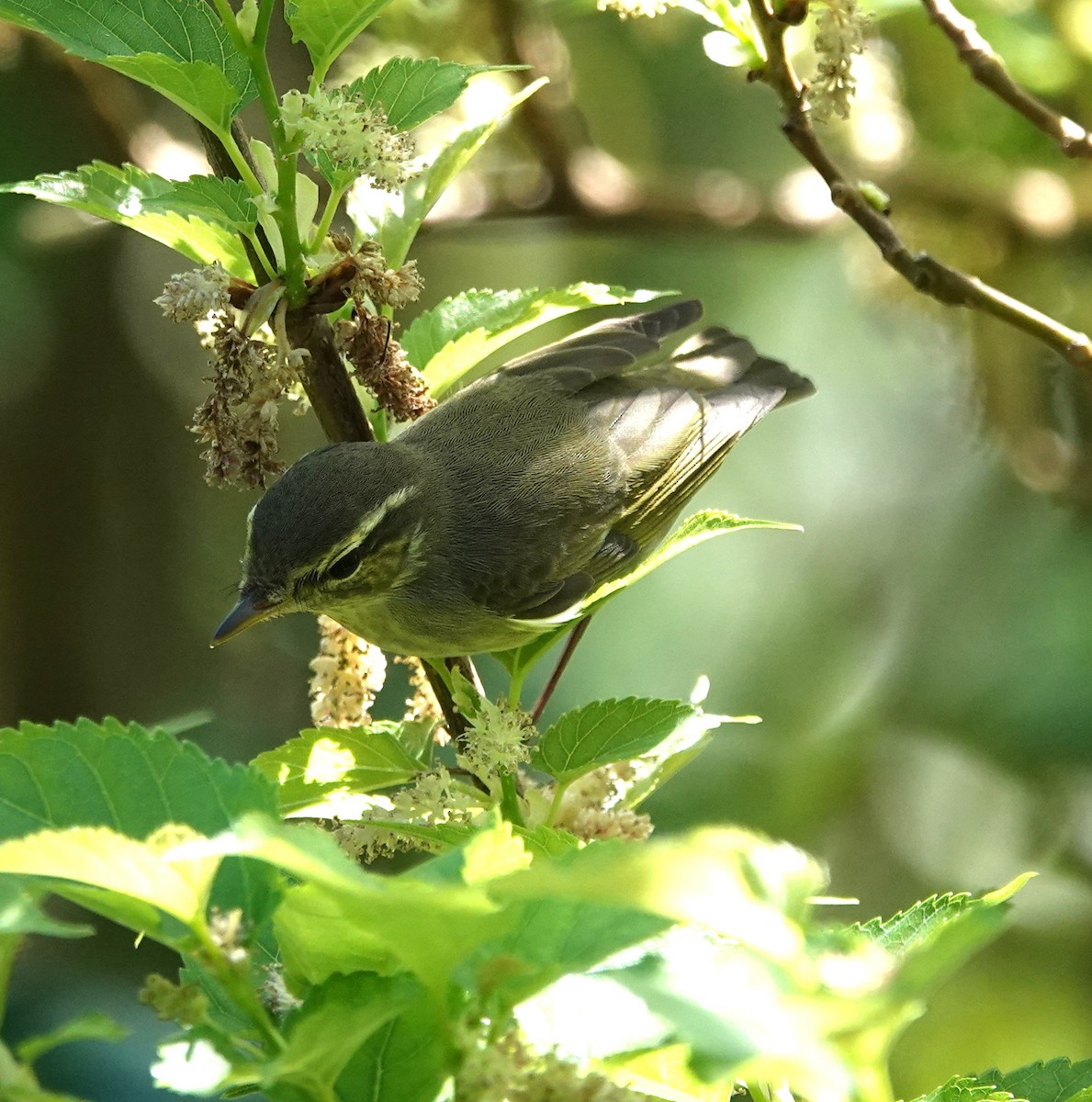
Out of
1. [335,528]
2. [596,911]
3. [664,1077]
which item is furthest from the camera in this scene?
[335,528]

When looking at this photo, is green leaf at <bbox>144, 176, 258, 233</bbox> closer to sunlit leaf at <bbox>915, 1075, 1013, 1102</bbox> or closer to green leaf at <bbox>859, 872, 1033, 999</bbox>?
green leaf at <bbox>859, 872, 1033, 999</bbox>

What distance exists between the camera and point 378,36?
14.3 feet

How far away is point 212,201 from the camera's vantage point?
169 cm

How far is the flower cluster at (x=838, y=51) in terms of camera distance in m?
2.14

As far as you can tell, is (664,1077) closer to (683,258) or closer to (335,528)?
(335,528)

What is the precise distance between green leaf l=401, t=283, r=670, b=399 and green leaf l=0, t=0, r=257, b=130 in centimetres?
44

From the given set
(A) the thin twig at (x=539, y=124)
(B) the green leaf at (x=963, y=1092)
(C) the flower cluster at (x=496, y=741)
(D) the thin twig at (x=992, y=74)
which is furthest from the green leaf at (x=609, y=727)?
(A) the thin twig at (x=539, y=124)

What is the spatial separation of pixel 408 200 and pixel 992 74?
100cm

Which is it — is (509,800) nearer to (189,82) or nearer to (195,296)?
(195,296)

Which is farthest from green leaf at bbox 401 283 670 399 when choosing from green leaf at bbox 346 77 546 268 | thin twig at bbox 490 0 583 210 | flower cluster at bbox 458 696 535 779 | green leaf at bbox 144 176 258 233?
thin twig at bbox 490 0 583 210

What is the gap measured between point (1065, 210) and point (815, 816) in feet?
7.55

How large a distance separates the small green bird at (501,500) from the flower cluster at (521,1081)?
1365 millimetres

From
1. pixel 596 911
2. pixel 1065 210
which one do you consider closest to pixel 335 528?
pixel 596 911

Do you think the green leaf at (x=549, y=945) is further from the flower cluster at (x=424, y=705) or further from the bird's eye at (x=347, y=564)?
the bird's eye at (x=347, y=564)
